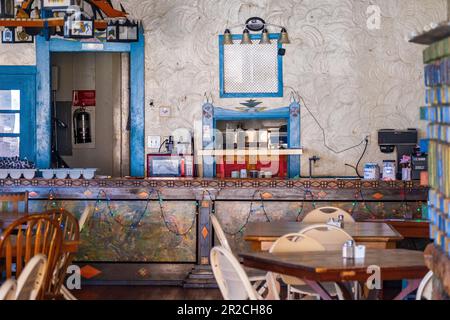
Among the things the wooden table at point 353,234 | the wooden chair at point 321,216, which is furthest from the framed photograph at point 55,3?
the wooden chair at point 321,216

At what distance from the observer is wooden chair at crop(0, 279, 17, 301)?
3.54 meters

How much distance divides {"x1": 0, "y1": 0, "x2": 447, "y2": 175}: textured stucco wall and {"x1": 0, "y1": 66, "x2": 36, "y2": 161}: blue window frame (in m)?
0.20

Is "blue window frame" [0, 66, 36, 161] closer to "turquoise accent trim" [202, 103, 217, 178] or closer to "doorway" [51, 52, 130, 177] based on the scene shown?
"turquoise accent trim" [202, 103, 217, 178]

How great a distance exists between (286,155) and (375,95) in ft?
3.98

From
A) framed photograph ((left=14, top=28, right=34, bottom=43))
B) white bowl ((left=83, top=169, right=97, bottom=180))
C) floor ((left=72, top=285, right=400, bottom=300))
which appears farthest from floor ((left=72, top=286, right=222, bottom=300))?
framed photograph ((left=14, top=28, right=34, bottom=43))

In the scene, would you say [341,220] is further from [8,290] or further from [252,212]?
[8,290]

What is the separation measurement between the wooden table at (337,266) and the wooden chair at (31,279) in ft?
5.14

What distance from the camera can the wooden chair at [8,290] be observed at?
354cm

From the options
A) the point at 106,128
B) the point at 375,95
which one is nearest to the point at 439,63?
the point at 375,95

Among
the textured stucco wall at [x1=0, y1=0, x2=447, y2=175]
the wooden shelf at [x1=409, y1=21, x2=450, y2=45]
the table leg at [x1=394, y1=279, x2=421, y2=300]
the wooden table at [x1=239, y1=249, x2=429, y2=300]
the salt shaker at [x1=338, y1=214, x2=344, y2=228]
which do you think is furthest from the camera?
the textured stucco wall at [x1=0, y1=0, x2=447, y2=175]

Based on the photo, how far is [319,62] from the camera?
9703 millimetres

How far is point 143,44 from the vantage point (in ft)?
32.0

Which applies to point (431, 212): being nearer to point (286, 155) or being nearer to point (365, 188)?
point (365, 188)

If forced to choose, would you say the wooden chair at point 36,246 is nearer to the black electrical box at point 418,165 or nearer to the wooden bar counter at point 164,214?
the wooden bar counter at point 164,214
